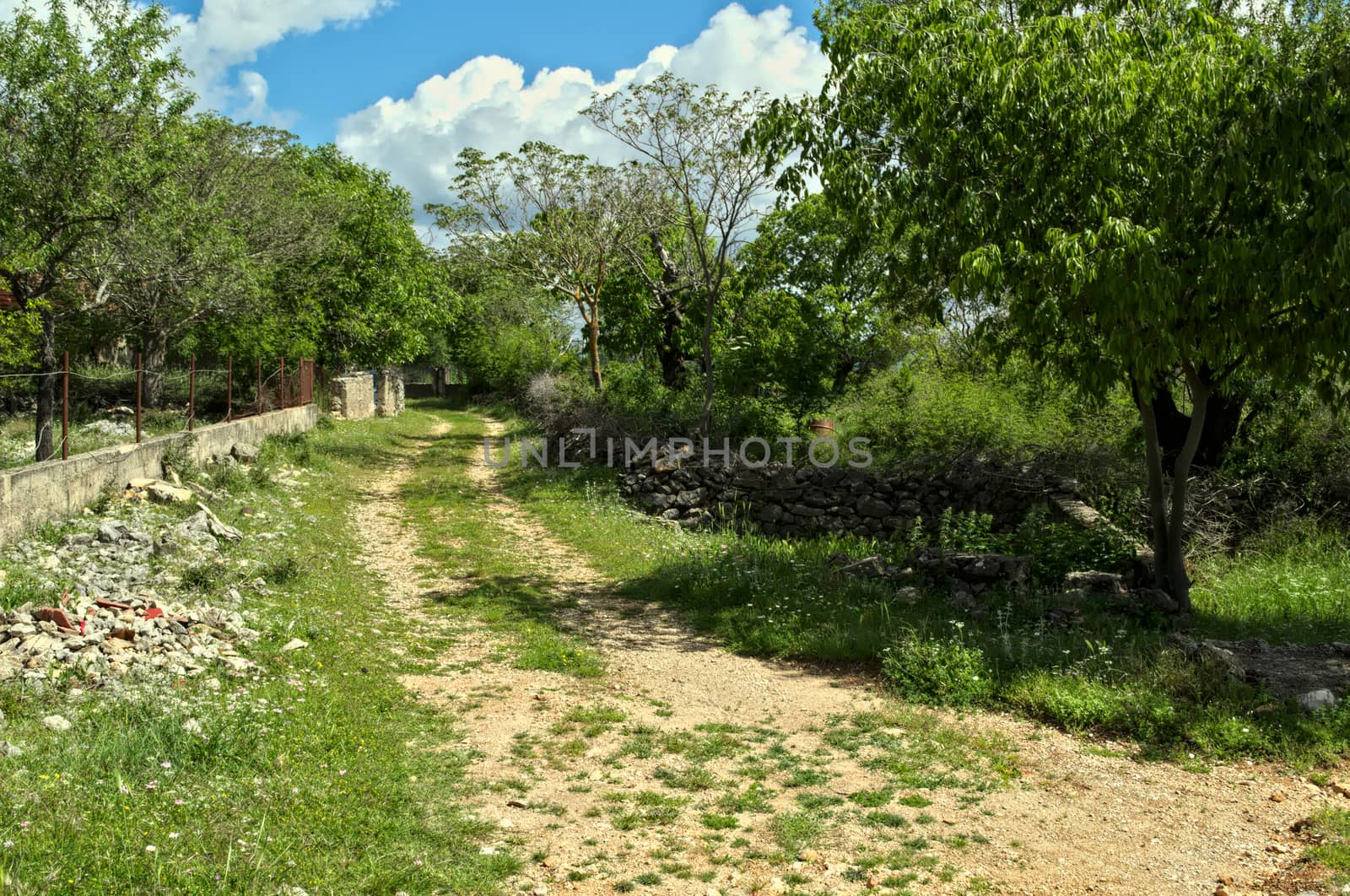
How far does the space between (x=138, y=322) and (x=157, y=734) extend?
737 inches

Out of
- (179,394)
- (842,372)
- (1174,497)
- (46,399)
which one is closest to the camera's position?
(1174,497)

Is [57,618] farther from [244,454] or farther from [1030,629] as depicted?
[244,454]

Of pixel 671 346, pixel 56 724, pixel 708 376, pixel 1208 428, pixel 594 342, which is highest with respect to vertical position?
pixel 594 342

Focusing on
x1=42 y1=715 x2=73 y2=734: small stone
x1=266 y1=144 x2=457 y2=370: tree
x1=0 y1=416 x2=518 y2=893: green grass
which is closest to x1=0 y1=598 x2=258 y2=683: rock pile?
x1=0 y1=416 x2=518 y2=893: green grass

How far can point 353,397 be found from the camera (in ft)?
97.5

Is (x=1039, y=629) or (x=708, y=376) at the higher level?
(x=708, y=376)

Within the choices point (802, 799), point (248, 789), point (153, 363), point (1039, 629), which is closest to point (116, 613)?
point (248, 789)

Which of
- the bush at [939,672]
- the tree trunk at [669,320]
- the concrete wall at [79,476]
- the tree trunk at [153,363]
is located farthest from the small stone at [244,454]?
the bush at [939,672]

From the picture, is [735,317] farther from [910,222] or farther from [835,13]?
[910,222]

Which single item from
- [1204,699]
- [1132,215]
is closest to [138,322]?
[1132,215]

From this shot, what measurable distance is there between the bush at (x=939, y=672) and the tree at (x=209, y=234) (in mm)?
11633

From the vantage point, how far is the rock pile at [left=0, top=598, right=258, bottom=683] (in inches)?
226

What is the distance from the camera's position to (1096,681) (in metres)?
6.38

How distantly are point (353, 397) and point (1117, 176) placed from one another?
25.8m
